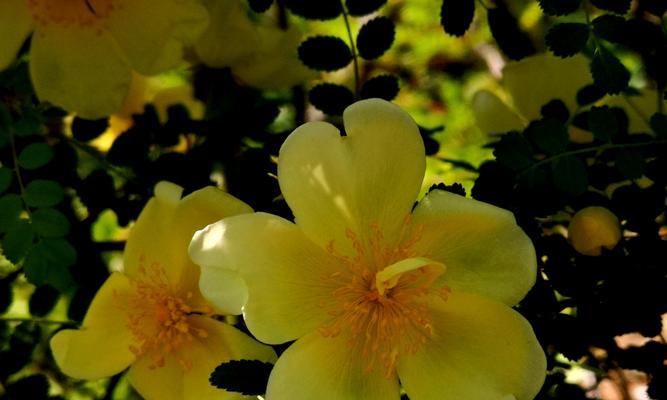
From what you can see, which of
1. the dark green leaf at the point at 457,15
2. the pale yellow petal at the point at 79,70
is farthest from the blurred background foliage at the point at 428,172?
the pale yellow petal at the point at 79,70

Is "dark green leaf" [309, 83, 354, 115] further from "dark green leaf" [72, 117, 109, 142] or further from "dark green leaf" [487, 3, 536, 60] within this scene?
"dark green leaf" [72, 117, 109, 142]

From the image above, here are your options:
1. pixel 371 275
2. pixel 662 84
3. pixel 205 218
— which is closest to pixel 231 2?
pixel 205 218

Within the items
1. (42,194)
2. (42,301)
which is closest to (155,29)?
(42,194)

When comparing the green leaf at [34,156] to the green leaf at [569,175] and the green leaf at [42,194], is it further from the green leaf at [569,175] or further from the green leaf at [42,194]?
the green leaf at [569,175]

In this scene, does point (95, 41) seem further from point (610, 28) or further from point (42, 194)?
point (610, 28)

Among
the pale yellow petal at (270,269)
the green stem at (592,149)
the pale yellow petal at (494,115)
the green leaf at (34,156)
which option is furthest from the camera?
the pale yellow petal at (494,115)
